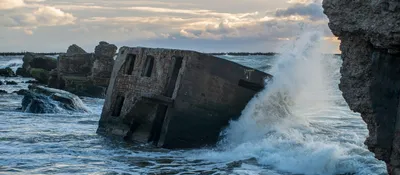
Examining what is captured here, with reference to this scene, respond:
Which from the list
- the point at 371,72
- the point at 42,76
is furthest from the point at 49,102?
the point at 42,76

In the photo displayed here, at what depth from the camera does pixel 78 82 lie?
2469 centimetres

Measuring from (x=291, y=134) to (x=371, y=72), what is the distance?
565cm

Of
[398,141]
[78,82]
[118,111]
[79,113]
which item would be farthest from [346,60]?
[78,82]

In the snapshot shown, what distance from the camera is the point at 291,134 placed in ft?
34.4

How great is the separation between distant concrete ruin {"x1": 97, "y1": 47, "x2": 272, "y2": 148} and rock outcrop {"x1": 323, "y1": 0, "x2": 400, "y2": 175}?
16.3ft

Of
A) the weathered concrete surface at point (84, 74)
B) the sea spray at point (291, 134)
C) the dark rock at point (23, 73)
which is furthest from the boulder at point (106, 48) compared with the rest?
the sea spray at point (291, 134)

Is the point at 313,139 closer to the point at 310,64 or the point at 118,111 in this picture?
the point at 310,64

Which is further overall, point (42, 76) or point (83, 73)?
point (42, 76)

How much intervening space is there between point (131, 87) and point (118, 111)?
34.9 inches

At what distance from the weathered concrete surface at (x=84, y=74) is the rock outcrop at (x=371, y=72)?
19467 millimetres

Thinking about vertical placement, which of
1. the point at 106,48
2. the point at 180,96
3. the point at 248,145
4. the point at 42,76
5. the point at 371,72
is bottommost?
the point at 42,76

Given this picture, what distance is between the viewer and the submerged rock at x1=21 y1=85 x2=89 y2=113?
53.1ft

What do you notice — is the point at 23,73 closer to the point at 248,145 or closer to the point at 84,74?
the point at 84,74

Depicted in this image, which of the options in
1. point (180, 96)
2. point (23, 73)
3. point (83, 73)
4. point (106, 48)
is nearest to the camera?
point (180, 96)
